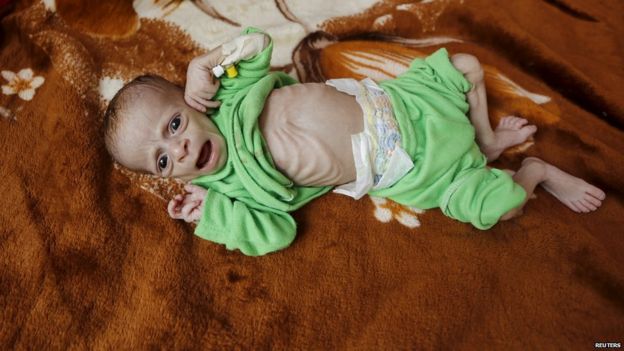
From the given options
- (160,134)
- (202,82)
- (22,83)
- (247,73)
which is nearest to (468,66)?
(247,73)

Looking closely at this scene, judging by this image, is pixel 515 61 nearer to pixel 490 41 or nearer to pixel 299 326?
pixel 490 41

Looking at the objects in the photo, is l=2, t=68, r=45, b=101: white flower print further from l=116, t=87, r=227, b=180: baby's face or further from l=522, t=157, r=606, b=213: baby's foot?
l=522, t=157, r=606, b=213: baby's foot

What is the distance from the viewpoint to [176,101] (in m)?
1.14

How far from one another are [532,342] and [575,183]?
41cm

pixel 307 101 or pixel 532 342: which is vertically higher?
pixel 307 101

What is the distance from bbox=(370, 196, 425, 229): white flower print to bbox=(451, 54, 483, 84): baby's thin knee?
37 centimetres

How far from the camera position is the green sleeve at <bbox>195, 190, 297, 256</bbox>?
1.12 metres

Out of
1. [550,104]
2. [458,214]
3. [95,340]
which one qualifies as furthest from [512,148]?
[95,340]

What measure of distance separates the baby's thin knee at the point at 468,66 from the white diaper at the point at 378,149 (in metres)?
0.21

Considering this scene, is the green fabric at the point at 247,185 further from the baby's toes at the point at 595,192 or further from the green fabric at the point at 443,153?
the baby's toes at the point at 595,192

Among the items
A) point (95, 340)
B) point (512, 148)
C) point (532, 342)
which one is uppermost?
point (512, 148)

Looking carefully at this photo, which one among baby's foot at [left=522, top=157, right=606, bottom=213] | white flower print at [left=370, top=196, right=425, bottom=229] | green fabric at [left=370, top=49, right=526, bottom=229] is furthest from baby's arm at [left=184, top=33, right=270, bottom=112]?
baby's foot at [left=522, top=157, right=606, bottom=213]

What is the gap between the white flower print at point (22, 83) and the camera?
1348mm

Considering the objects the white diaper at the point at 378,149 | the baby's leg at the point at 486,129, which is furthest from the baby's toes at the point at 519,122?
the white diaper at the point at 378,149
